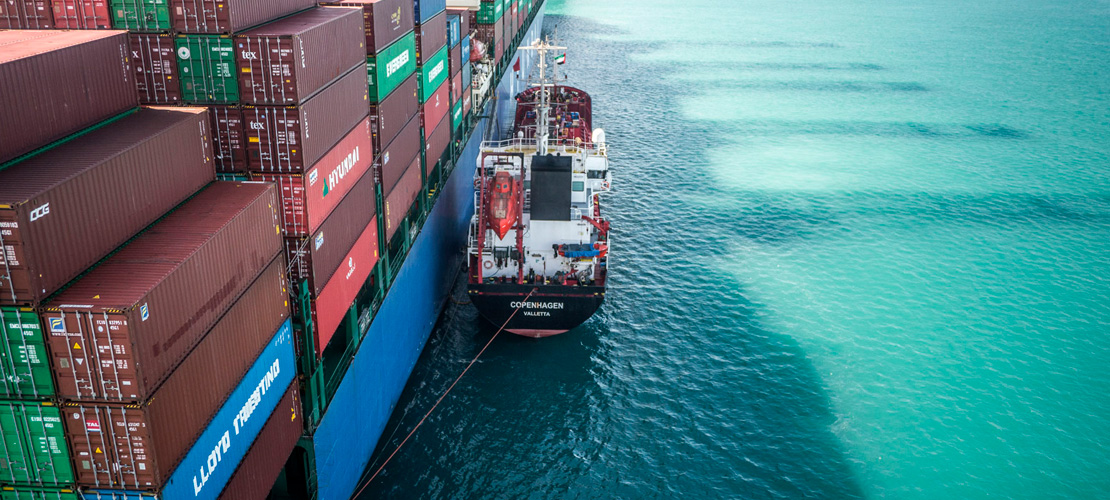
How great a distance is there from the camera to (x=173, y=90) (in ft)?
64.7

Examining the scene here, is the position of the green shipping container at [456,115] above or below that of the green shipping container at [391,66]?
below

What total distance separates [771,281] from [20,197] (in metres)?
37.2

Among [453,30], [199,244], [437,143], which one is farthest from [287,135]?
[453,30]

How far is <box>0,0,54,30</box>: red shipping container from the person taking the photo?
18453 millimetres

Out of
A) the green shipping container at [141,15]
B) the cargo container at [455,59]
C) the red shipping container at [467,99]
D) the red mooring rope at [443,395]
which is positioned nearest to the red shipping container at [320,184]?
the green shipping container at [141,15]

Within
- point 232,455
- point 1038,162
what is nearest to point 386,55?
point 232,455

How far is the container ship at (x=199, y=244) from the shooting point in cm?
1305

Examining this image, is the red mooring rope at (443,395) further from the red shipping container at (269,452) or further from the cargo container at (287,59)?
the cargo container at (287,59)

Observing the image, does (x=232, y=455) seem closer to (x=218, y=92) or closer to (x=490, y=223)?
(x=218, y=92)

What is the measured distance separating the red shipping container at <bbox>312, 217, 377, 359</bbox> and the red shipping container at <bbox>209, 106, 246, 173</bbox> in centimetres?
429

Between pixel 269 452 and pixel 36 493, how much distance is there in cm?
547

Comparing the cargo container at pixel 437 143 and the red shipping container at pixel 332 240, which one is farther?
the cargo container at pixel 437 143

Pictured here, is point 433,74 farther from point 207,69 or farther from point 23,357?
point 23,357

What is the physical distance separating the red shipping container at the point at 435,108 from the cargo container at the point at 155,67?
1529cm
